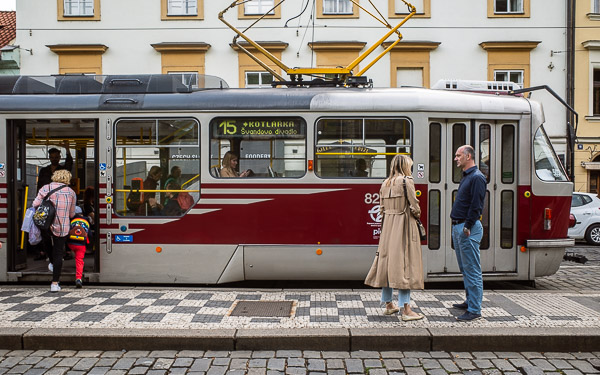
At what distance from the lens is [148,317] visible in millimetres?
5867

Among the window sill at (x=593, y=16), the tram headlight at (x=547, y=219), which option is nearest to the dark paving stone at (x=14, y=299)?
the tram headlight at (x=547, y=219)

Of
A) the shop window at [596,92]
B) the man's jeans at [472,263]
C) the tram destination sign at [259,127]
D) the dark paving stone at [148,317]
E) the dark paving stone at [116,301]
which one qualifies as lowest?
the dark paving stone at [116,301]

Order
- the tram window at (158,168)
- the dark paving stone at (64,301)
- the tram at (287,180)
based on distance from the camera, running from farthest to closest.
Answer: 1. the tram window at (158,168)
2. the tram at (287,180)
3. the dark paving stone at (64,301)

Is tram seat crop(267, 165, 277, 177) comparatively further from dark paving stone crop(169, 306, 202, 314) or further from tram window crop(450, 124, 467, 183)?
tram window crop(450, 124, 467, 183)

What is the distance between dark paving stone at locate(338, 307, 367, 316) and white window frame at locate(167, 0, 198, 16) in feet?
53.2

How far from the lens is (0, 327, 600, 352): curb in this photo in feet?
17.0

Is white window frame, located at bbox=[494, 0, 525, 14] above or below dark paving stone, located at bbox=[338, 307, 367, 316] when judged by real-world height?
above

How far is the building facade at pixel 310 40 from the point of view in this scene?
19281 mm

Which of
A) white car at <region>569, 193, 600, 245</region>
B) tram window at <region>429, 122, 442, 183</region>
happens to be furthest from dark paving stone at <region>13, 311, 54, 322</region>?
white car at <region>569, 193, 600, 245</region>

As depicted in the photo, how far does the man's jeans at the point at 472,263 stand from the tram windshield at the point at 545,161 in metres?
2.42

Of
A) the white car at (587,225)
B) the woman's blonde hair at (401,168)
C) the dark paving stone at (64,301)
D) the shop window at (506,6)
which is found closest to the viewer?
the woman's blonde hair at (401,168)

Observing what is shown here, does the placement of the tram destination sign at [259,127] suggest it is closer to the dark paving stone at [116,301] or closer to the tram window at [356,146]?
the tram window at [356,146]

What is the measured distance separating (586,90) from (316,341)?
18807 mm

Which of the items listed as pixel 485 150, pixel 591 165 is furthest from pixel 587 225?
pixel 485 150
